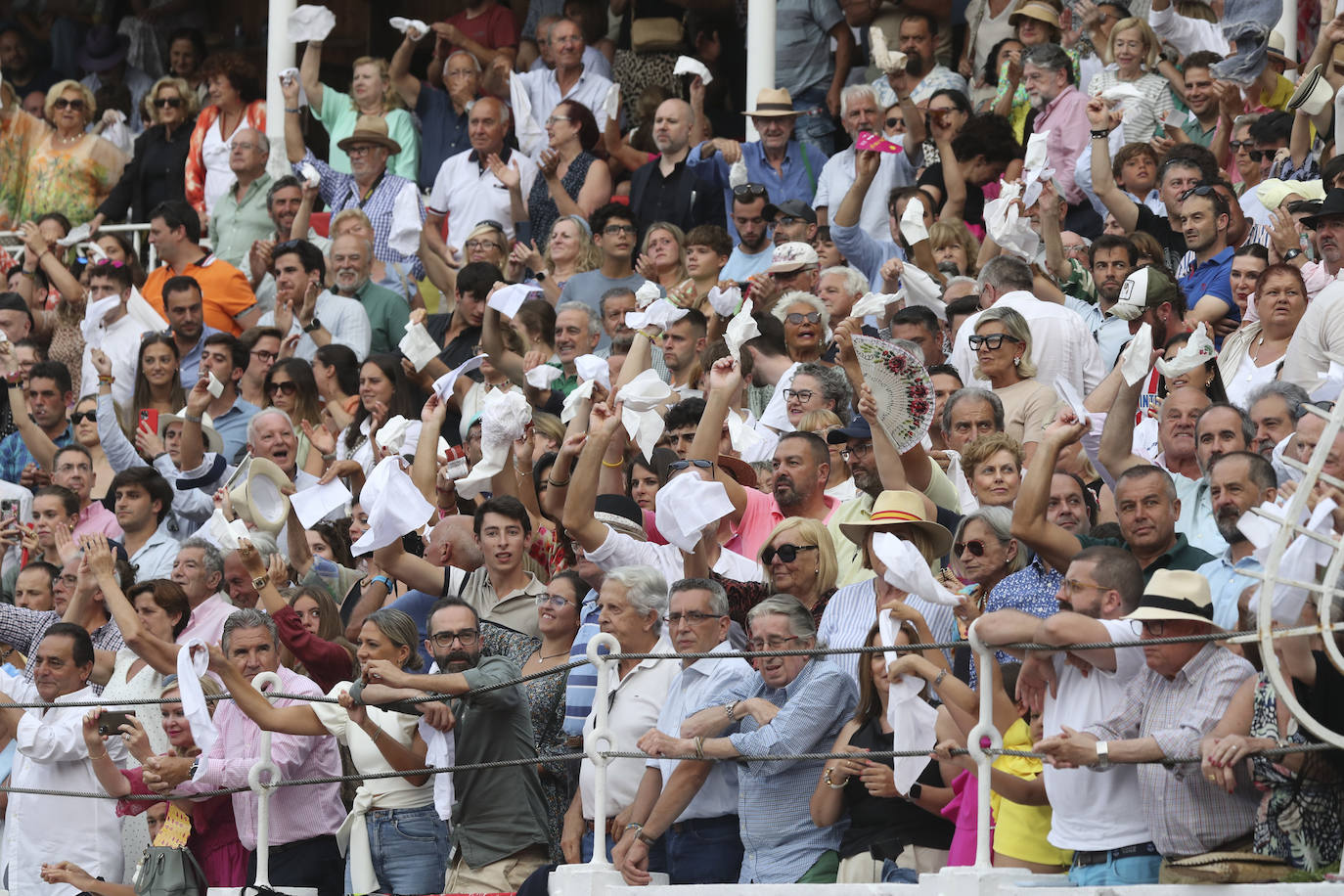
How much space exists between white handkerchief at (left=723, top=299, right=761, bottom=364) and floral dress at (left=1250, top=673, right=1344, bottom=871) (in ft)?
14.0

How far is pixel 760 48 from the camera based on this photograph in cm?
1505

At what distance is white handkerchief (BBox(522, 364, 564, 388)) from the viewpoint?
1105cm

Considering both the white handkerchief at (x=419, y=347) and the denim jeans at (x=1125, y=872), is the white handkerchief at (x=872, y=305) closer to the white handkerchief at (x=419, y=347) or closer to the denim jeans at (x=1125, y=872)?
the white handkerchief at (x=419, y=347)

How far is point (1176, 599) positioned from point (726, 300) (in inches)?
191

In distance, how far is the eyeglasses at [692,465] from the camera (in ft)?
28.6

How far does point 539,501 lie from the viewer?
9.79 m

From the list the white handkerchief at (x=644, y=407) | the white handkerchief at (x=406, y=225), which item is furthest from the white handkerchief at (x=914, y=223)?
the white handkerchief at (x=406, y=225)

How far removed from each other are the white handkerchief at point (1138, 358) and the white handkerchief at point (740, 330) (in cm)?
196

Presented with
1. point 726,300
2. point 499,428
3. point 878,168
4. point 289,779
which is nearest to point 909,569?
point 289,779

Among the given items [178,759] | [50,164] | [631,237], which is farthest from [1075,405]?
[50,164]

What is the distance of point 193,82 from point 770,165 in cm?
579

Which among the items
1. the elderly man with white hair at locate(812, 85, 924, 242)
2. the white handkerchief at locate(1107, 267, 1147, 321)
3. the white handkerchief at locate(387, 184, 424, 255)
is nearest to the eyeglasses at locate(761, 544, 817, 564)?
the white handkerchief at locate(1107, 267, 1147, 321)

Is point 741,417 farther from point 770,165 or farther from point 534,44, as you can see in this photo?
point 534,44

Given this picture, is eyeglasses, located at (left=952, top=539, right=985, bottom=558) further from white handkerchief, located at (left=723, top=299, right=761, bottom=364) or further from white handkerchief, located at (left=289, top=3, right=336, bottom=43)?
white handkerchief, located at (left=289, top=3, right=336, bottom=43)
